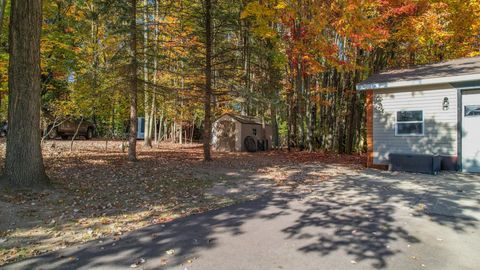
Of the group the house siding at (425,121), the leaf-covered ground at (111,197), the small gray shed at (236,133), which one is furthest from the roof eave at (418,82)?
the small gray shed at (236,133)

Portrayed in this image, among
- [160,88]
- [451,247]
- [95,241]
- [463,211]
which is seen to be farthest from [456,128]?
[95,241]

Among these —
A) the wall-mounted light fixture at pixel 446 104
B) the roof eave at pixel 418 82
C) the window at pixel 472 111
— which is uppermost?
the roof eave at pixel 418 82

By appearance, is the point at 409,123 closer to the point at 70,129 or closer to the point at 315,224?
the point at 315,224

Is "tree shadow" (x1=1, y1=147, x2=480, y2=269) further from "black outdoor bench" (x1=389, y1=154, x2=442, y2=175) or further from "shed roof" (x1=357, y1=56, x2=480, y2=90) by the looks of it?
"shed roof" (x1=357, y1=56, x2=480, y2=90)

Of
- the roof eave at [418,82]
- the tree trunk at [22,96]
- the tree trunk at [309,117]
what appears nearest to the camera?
the tree trunk at [22,96]

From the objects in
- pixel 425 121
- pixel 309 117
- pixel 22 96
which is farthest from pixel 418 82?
pixel 22 96

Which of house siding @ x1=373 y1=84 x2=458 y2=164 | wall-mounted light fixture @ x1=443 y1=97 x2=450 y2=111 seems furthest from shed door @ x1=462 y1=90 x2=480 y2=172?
wall-mounted light fixture @ x1=443 y1=97 x2=450 y2=111

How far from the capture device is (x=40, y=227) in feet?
14.4

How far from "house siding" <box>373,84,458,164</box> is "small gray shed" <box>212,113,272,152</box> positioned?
7.19 metres

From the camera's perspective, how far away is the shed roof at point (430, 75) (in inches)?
372

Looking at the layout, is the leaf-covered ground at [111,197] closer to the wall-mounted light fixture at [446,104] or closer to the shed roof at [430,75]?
the shed roof at [430,75]

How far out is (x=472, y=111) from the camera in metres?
9.50

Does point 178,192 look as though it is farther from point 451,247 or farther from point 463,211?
point 463,211

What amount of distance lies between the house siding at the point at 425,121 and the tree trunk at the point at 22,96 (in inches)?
391
